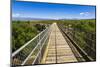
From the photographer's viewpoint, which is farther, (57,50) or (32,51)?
(57,50)

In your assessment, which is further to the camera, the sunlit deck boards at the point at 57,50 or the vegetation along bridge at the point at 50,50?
the sunlit deck boards at the point at 57,50

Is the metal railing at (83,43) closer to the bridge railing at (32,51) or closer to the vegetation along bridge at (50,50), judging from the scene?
the vegetation along bridge at (50,50)

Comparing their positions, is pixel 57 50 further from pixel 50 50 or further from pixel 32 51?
pixel 32 51

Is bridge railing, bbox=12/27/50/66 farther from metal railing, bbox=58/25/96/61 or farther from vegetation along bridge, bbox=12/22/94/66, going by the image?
metal railing, bbox=58/25/96/61

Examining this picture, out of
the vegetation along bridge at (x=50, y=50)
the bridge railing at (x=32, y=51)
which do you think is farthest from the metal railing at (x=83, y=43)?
the bridge railing at (x=32, y=51)

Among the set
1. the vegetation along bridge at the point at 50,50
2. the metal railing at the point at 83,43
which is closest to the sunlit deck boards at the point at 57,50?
the vegetation along bridge at the point at 50,50

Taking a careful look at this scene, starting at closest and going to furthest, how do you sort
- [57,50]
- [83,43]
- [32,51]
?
[32,51], [57,50], [83,43]

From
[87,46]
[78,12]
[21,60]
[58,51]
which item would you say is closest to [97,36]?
[87,46]

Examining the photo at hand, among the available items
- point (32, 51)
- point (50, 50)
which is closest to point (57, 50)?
point (50, 50)
